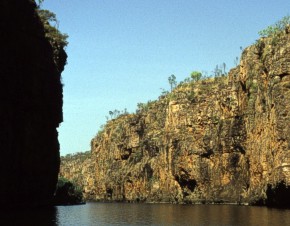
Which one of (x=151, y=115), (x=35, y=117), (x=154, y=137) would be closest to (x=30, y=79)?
(x=35, y=117)

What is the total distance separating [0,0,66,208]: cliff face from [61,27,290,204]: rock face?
45.1m

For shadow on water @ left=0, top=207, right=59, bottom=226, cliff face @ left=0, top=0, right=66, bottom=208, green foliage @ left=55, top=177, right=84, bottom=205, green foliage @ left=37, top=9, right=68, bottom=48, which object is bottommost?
shadow on water @ left=0, top=207, right=59, bottom=226

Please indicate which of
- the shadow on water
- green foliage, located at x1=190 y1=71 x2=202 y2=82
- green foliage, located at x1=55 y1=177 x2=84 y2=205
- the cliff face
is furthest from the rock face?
the cliff face

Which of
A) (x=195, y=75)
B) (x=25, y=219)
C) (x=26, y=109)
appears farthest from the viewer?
(x=195, y=75)

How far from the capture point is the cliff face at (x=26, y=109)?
5859cm

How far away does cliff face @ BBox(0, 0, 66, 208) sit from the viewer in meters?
58.6

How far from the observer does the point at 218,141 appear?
126 m

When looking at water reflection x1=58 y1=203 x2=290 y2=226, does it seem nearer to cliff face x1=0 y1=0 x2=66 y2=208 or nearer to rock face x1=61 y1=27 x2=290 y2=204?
A: cliff face x1=0 y1=0 x2=66 y2=208

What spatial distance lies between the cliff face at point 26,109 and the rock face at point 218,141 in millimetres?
45051

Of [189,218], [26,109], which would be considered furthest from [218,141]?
[26,109]

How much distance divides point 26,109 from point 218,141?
70010mm

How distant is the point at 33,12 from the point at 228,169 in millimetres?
75023

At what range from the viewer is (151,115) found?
18538cm

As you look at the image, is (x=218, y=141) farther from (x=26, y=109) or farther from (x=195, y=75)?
(x=26, y=109)
